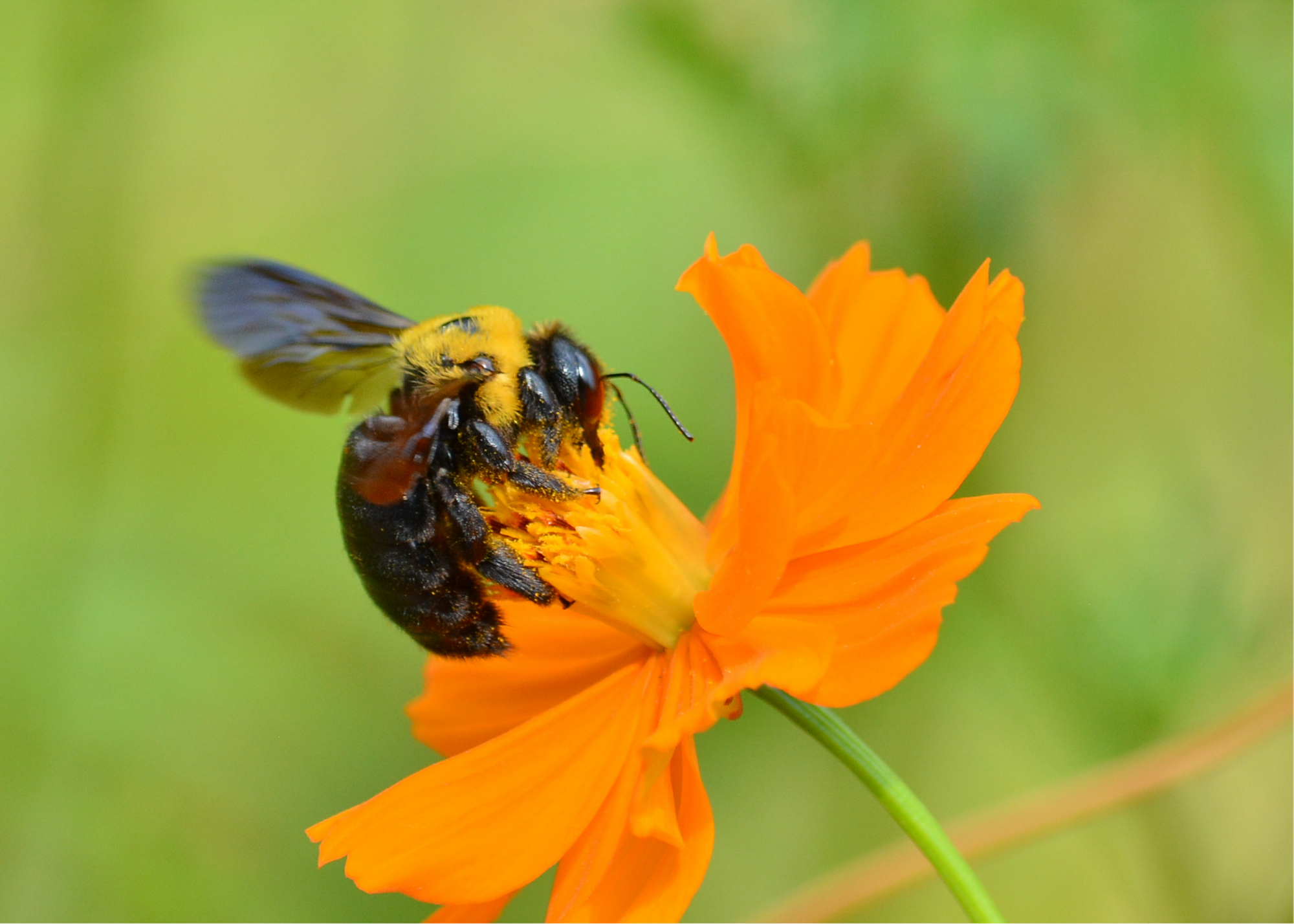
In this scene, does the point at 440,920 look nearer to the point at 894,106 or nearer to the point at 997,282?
the point at 997,282

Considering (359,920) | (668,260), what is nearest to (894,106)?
(668,260)

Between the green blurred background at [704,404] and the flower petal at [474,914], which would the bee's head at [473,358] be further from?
the flower petal at [474,914]

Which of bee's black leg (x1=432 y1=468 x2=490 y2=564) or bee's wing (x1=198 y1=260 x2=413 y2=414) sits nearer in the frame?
bee's black leg (x1=432 y1=468 x2=490 y2=564)

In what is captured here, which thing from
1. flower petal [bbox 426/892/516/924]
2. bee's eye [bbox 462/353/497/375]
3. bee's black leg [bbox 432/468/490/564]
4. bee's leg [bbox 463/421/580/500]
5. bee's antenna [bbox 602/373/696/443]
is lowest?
flower petal [bbox 426/892/516/924]

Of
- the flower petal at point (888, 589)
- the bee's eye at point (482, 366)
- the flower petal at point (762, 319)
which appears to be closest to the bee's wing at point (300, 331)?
the bee's eye at point (482, 366)

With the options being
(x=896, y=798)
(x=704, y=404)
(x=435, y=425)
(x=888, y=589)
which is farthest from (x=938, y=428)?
(x=704, y=404)

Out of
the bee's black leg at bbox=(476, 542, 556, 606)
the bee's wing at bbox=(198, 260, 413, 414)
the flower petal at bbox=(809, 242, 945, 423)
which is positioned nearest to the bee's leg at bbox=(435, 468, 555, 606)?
the bee's black leg at bbox=(476, 542, 556, 606)

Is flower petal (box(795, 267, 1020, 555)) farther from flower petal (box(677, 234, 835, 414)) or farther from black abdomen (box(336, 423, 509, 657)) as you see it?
black abdomen (box(336, 423, 509, 657))

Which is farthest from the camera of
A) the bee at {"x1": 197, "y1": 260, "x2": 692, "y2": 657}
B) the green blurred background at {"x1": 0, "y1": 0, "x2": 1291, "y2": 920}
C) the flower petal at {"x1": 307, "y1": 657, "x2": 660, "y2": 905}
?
the green blurred background at {"x1": 0, "y1": 0, "x2": 1291, "y2": 920}
